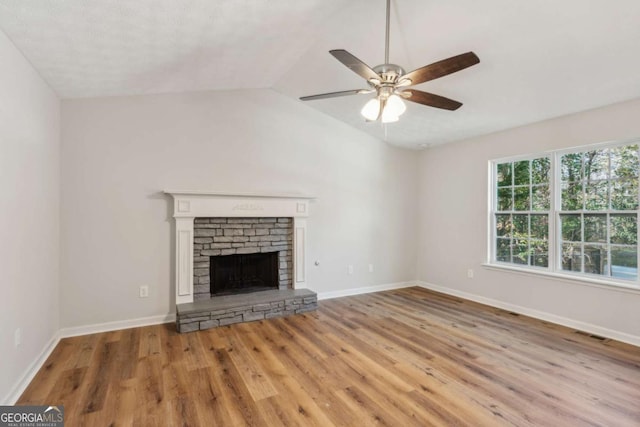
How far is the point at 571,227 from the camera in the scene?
3758 mm

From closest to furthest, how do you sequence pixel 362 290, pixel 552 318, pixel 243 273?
pixel 552 318
pixel 243 273
pixel 362 290

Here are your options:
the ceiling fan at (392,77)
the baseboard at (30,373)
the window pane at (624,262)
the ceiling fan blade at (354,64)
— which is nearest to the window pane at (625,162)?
the window pane at (624,262)

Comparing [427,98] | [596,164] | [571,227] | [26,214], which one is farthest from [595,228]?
[26,214]

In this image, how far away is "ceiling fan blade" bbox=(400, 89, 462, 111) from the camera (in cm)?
251

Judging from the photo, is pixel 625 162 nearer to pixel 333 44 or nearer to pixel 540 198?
pixel 540 198

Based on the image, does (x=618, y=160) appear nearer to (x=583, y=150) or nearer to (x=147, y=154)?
(x=583, y=150)

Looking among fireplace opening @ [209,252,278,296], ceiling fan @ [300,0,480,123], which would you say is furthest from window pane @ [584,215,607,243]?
fireplace opening @ [209,252,278,296]

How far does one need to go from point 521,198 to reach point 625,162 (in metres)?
1.12

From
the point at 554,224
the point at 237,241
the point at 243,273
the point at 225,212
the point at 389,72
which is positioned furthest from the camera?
the point at 243,273

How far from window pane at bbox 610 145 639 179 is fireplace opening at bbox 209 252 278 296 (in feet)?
13.3

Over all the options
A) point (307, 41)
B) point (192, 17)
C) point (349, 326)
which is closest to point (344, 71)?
point (307, 41)

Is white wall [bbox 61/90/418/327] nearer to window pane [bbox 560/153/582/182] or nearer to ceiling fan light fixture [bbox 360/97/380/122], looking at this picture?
ceiling fan light fixture [bbox 360/97/380/122]

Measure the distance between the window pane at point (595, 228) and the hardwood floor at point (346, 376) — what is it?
1056 mm

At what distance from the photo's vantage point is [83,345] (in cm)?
312
